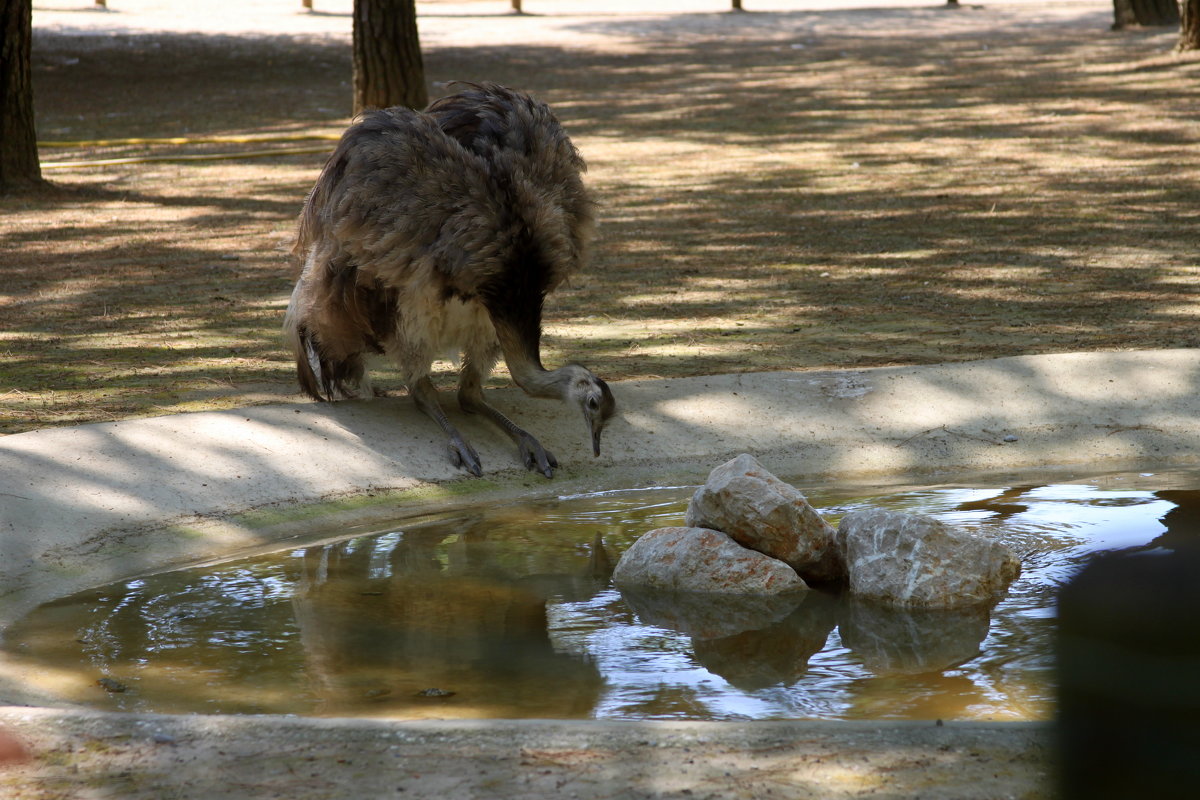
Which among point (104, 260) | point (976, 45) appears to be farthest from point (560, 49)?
point (104, 260)

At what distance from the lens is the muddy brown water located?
3.91 meters

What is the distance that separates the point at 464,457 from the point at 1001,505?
2181mm

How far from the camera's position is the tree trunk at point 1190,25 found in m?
18.1

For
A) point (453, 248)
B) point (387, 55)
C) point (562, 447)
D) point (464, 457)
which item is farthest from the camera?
point (387, 55)

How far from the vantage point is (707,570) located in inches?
192

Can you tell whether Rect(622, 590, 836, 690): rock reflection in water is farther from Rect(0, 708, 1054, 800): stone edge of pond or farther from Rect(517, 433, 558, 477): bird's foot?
Rect(517, 433, 558, 477): bird's foot

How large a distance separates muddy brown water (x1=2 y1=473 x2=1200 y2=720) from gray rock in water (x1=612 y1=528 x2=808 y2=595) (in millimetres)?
95

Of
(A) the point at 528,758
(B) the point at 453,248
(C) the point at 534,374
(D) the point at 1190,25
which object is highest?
(D) the point at 1190,25

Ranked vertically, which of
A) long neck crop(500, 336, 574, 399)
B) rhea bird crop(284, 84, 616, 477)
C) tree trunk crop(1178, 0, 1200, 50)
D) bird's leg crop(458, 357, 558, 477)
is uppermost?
tree trunk crop(1178, 0, 1200, 50)

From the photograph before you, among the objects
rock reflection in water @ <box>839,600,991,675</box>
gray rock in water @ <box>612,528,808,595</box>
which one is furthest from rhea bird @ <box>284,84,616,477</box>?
rock reflection in water @ <box>839,600,991,675</box>

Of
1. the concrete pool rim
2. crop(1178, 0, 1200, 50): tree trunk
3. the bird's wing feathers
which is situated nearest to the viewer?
the concrete pool rim

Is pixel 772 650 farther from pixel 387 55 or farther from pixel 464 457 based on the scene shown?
pixel 387 55

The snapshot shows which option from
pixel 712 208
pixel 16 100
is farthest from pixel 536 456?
pixel 16 100

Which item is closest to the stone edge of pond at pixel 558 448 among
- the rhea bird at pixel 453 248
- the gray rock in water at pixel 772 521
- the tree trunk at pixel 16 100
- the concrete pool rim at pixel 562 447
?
the concrete pool rim at pixel 562 447
